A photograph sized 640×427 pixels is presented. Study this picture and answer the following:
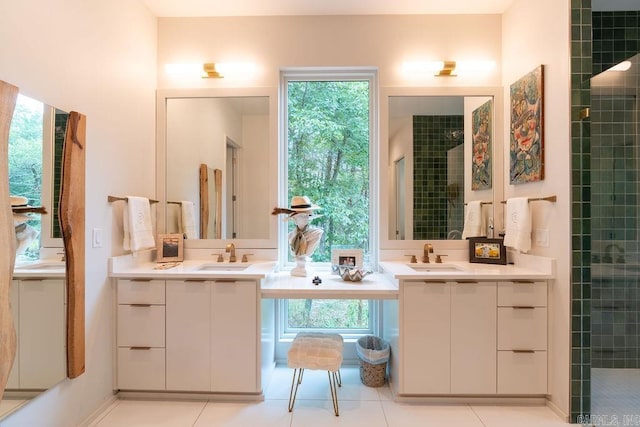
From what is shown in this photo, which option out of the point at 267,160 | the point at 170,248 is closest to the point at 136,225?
the point at 170,248

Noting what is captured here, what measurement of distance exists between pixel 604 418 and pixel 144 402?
286 centimetres

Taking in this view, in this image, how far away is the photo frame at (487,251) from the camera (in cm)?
244

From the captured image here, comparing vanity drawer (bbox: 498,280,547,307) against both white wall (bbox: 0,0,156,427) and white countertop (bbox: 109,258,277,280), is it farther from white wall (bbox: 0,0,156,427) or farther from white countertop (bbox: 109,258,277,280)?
white wall (bbox: 0,0,156,427)

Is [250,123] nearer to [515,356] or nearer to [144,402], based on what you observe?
[144,402]

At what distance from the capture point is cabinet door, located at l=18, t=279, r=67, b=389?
1.47m

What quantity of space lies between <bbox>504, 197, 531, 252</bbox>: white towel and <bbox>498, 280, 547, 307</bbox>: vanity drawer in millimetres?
252

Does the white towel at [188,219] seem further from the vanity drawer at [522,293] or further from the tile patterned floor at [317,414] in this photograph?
the vanity drawer at [522,293]

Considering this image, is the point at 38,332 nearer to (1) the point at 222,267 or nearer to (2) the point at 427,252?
(1) the point at 222,267

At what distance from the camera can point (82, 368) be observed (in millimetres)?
1831

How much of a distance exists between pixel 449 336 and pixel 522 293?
0.55m

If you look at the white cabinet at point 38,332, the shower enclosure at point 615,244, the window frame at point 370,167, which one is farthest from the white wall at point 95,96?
the shower enclosure at point 615,244

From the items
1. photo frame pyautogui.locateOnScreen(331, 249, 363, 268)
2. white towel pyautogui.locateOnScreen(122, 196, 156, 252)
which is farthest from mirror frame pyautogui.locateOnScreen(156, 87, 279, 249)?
photo frame pyautogui.locateOnScreen(331, 249, 363, 268)

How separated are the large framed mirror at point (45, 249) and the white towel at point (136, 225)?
36 cm

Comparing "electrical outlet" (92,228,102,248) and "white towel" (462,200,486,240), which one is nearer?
"electrical outlet" (92,228,102,248)
